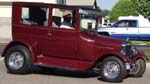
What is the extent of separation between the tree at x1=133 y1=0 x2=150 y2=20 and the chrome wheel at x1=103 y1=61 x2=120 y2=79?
49.6 feet

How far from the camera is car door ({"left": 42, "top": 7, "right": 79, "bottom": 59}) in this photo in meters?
13.0

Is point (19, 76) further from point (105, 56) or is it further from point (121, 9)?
point (121, 9)

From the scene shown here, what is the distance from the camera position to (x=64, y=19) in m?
13.3

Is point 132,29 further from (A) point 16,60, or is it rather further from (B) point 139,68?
(A) point 16,60

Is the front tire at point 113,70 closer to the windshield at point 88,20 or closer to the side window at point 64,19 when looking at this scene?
the windshield at point 88,20

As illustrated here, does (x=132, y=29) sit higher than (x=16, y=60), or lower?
lower

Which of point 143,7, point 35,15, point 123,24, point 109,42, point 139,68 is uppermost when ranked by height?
point 143,7

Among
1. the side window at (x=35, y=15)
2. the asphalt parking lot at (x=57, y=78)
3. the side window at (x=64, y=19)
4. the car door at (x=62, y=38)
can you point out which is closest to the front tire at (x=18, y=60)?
the asphalt parking lot at (x=57, y=78)

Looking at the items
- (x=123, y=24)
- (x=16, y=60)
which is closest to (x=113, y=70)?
(x=16, y=60)

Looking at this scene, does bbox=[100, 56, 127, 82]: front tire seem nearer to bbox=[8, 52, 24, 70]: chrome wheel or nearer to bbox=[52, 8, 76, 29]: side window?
bbox=[52, 8, 76, 29]: side window

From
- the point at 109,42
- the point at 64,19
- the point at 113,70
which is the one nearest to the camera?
the point at 113,70

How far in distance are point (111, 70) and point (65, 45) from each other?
1.43 metres

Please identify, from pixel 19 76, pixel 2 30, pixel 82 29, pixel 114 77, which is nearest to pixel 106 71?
pixel 114 77

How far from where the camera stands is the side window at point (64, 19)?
42.9 ft
